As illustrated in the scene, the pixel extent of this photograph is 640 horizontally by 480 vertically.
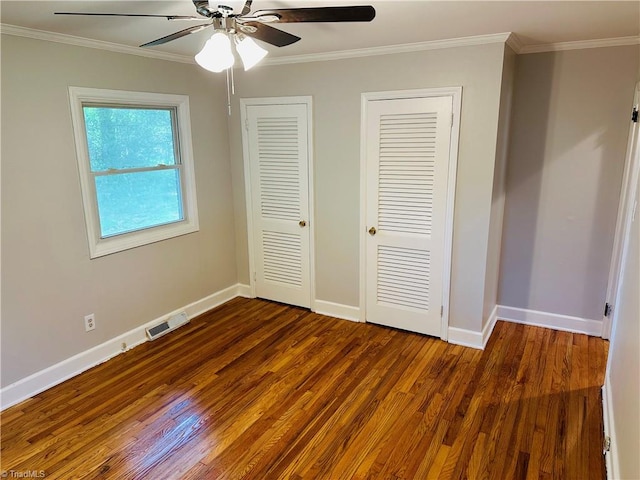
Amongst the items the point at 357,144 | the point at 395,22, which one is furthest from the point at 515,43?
the point at 357,144

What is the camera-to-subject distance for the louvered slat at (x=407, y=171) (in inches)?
129

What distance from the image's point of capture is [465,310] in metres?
3.44

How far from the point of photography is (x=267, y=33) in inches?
81.5

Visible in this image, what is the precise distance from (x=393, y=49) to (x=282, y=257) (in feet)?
6.99

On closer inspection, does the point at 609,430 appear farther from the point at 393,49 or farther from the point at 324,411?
the point at 393,49

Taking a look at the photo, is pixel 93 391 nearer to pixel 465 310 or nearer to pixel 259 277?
pixel 259 277

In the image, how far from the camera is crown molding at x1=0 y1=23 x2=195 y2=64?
2.55 meters

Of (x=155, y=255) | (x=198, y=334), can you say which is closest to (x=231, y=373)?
(x=198, y=334)

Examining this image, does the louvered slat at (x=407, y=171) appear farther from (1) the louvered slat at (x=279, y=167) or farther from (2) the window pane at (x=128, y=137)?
(2) the window pane at (x=128, y=137)

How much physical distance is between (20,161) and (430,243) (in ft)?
9.59

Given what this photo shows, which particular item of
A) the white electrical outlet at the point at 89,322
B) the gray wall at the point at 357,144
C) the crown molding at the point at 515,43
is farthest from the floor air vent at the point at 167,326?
the crown molding at the point at 515,43

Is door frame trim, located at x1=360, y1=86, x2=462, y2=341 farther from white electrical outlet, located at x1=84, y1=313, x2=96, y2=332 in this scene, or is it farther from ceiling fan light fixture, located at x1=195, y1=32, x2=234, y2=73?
white electrical outlet, located at x1=84, y1=313, x2=96, y2=332

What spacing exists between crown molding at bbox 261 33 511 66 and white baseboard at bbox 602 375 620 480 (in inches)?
93.2

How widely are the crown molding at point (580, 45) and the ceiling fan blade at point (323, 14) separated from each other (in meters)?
2.11
